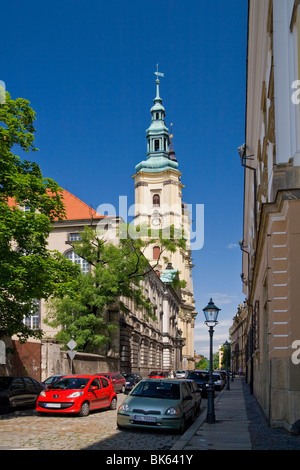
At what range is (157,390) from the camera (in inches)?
618

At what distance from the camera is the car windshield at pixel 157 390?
1541cm

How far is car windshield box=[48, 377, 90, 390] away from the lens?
746 inches

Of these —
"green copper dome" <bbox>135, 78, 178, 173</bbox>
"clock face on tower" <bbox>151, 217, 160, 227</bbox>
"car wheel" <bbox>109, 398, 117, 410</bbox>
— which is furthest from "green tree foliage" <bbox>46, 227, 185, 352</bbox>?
"green copper dome" <bbox>135, 78, 178, 173</bbox>

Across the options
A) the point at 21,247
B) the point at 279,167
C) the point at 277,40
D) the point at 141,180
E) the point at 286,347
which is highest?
the point at 141,180

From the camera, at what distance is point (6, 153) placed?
19.4 meters

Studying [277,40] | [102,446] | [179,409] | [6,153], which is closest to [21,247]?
[6,153]

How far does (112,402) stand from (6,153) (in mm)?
9604

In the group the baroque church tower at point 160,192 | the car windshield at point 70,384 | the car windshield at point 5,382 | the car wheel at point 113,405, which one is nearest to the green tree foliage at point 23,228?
the car windshield at point 5,382

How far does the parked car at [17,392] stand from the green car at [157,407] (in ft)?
17.7

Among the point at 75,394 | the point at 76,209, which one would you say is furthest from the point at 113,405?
the point at 76,209

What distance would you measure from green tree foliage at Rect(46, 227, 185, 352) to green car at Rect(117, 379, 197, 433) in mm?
21642

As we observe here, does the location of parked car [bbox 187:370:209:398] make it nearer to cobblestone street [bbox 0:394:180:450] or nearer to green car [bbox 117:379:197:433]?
cobblestone street [bbox 0:394:180:450]
